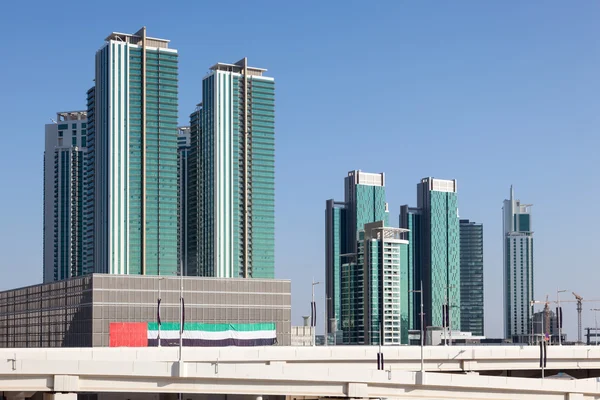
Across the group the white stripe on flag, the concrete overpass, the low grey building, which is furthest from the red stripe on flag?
the concrete overpass

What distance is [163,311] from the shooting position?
18362cm

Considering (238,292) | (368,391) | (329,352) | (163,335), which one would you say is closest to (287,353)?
(329,352)

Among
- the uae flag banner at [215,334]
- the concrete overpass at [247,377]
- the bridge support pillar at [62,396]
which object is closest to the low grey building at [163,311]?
the uae flag banner at [215,334]

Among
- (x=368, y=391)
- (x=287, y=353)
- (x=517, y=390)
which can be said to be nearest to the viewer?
(x=368, y=391)

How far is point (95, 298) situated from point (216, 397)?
286 feet

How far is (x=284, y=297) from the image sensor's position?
200 m

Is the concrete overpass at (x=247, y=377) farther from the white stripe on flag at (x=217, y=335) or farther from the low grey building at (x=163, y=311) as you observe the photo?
the low grey building at (x=163, y=311)

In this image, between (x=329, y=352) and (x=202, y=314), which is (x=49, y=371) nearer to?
(x=329, y=352)

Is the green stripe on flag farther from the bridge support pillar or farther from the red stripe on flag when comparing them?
the bridge support pillar

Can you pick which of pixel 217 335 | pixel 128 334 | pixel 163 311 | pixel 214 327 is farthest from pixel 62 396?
pixel 214 327

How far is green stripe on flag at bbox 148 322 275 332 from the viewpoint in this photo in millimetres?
182500

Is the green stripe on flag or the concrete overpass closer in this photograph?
the concrete overpass

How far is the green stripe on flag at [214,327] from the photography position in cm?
18250

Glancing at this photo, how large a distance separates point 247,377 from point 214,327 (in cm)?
10830
